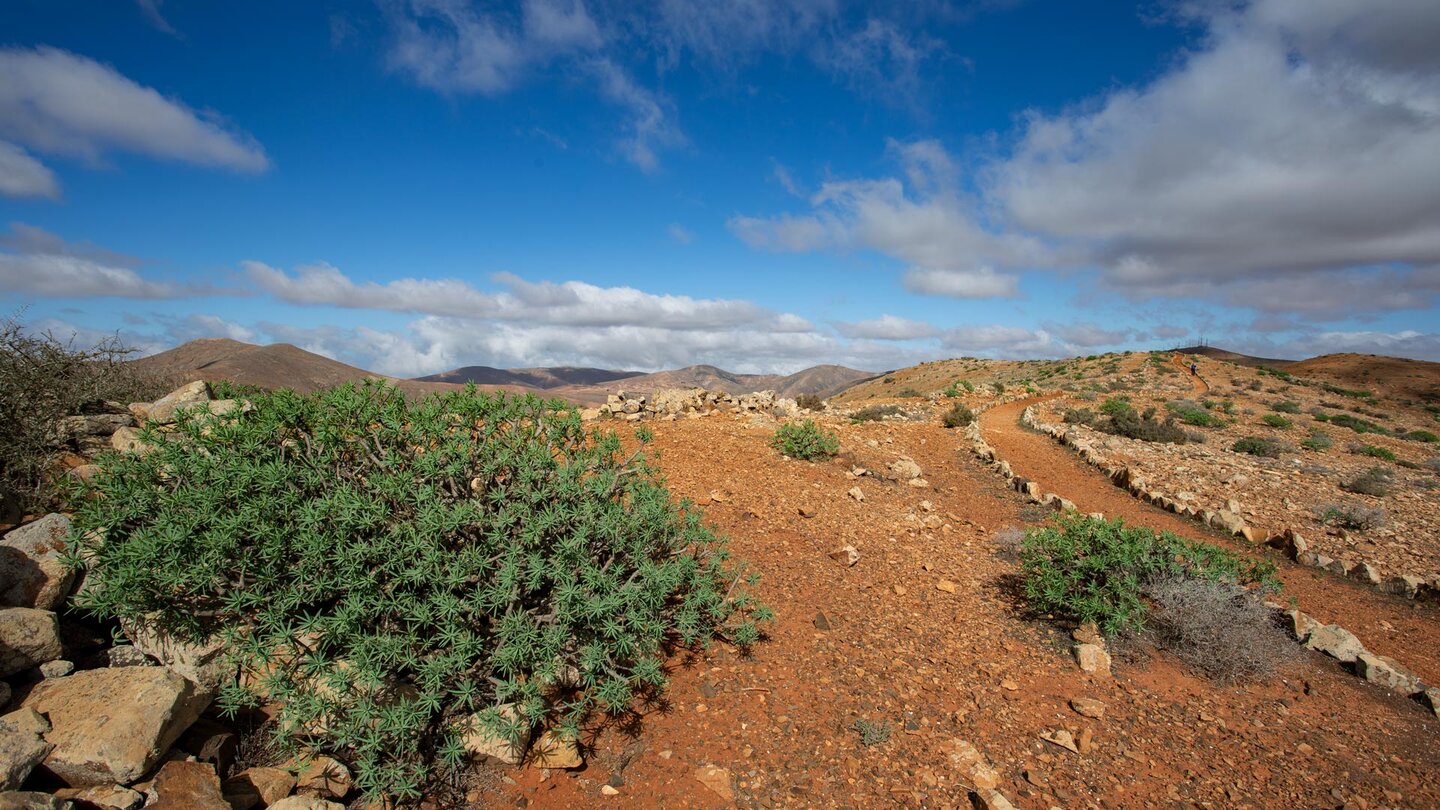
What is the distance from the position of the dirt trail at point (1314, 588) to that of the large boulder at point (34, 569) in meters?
11.5

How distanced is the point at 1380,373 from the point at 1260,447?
116ft

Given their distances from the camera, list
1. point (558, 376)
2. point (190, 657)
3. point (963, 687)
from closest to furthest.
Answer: point (190, 657), point (963, 687), point (558, 376)

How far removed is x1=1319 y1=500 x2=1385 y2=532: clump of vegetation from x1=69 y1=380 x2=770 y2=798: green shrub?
1205 cm

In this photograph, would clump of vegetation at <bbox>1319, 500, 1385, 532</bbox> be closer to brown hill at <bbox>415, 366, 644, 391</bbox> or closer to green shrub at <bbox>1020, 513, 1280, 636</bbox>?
green shrub at <bbox>1020, 513, 1280, 636</bbox>

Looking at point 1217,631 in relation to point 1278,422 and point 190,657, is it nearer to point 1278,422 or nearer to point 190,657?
point 190,657

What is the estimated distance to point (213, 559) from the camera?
10.4ft

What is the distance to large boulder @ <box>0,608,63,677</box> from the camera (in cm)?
336

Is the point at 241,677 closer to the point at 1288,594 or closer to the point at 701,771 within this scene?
the point at 701,771

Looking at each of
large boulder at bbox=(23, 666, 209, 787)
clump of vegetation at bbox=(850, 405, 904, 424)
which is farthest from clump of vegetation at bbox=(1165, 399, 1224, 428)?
large boulder at bbox=(23, 666, 209, 787)

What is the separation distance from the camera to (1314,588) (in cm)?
777

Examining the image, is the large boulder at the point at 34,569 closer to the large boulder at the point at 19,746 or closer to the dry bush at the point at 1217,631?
the large boulder at the point at 19,746

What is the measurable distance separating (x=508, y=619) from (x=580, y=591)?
0.45m

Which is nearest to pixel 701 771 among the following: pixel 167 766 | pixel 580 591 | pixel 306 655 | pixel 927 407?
pixel 580 591

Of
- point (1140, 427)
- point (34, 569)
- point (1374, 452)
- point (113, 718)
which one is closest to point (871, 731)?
point (113, 718)
